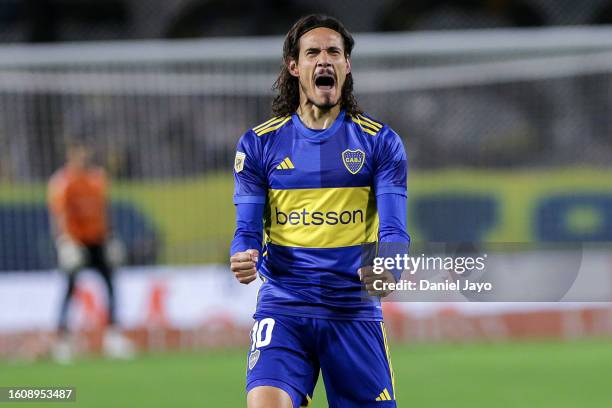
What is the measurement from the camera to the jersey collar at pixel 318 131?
14.0ft

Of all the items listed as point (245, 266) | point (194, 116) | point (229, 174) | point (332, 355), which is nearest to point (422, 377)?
point (229, 174)

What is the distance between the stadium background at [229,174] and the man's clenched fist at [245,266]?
584cm

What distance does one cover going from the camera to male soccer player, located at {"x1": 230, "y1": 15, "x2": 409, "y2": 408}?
13.7ft

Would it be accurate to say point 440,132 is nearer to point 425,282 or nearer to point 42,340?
point 42,340

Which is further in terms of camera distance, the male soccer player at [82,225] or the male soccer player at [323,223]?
the male soccer player at [82,225]

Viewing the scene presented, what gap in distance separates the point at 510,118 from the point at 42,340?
193 inches

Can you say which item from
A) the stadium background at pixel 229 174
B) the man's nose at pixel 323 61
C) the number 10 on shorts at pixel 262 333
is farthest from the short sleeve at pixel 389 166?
the stadium background at pixel 229 174

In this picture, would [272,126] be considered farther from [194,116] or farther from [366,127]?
[194,116]

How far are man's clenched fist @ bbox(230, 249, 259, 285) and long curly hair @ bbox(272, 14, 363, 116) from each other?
0.69m

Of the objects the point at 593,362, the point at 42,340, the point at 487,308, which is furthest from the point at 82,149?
the point at 593,362

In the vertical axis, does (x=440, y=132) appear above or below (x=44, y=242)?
above

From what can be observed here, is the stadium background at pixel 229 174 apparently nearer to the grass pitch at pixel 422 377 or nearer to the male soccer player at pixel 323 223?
the grass pitch at pixel 422 377

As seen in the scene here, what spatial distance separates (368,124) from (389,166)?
212 millimetres

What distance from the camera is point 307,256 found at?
4223 millimetres
